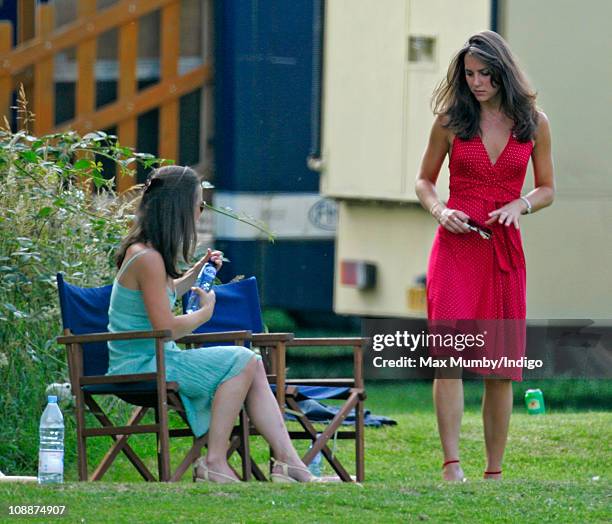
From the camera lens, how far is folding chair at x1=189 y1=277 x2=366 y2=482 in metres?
5.02

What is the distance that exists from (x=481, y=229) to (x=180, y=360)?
3.26ft

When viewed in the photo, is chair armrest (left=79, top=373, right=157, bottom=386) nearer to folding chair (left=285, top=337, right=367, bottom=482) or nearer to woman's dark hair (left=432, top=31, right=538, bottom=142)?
folding chair (left=285, top=337, right=367, bottom=482)

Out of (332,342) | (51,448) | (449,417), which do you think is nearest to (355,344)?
(332,342)

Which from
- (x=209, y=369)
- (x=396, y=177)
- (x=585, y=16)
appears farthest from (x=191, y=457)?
(x=585, y=16)

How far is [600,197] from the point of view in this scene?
7.10m

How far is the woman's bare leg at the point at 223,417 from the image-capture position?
4707 millimetres

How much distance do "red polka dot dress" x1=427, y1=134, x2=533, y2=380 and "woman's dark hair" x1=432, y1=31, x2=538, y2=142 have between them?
4 centimetres

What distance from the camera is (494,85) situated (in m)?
4.91

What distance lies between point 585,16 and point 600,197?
79 cm

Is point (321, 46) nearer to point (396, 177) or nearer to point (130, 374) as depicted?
point (396, 177)

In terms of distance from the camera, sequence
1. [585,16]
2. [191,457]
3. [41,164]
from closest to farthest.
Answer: [191,457]
[41,164]
[585,16]

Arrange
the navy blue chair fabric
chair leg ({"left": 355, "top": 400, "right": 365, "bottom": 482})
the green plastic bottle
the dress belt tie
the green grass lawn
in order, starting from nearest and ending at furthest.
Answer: the green grass lawn, the dress belt tie, chair leg ({"left": 355, "top": 400, "right": 365, "bottom": 482}), the navy blue chair fabric, the green plastic bottle

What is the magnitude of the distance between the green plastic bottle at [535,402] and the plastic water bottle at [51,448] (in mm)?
2888

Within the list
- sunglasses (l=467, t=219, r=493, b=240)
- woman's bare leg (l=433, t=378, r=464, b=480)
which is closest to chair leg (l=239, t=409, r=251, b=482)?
woman's bare leg (l=433, t=378, r=464, b=480)
